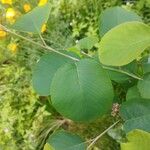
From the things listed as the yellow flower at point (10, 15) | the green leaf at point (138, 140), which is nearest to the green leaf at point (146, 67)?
the green leaf at point (138, 140)

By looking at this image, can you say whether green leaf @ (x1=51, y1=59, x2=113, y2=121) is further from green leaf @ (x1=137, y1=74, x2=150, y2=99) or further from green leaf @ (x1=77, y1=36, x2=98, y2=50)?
green leaf @ (x1=77, y1=36, x2=98, y2=50)

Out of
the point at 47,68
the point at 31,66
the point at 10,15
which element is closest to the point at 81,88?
the point at 47,68

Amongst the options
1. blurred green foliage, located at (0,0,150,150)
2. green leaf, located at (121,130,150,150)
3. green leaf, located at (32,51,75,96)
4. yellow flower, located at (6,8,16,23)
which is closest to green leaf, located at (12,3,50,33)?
green leaf, located at (32,51,75,96)

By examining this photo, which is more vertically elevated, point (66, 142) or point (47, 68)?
point (47, 68)

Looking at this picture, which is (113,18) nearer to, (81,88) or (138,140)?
(81,88)

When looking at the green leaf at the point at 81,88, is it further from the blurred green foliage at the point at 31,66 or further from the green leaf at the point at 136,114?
the blurred green foliage at the point at 31,66

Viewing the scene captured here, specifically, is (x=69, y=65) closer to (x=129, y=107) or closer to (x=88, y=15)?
(x=129, y=107)

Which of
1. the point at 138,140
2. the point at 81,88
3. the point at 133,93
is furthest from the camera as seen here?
the point at 133,93
